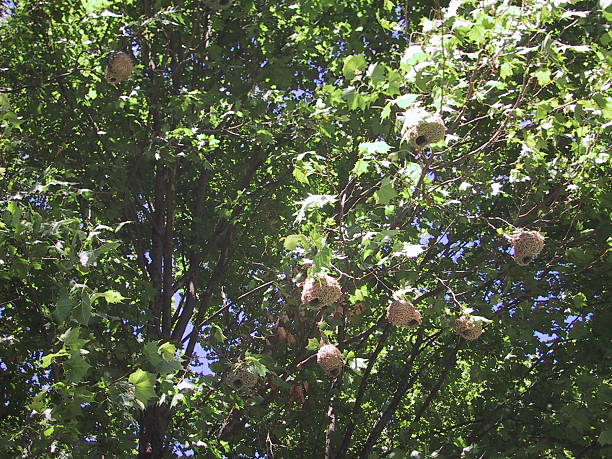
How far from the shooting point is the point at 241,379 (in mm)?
5504

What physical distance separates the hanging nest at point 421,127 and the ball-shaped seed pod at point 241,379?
2315 mm

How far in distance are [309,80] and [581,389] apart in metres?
4.49

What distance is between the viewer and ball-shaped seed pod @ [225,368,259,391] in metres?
5.43

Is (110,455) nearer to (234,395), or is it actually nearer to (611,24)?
(234,395)

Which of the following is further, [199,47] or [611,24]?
[199,47]

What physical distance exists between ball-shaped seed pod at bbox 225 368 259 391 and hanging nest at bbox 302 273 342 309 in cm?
106

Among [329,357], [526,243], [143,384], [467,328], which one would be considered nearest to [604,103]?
[526,243]

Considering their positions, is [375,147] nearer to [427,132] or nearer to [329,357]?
[427,132]

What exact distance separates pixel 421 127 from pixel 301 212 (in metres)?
1.01

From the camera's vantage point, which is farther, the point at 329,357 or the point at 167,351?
the point at 329,357

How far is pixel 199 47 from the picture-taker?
754 cm

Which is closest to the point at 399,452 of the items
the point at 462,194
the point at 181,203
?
the point at 462,194

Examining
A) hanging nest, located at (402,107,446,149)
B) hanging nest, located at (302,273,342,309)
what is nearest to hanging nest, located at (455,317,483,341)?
hanging nest, located at (302,273,342,309)

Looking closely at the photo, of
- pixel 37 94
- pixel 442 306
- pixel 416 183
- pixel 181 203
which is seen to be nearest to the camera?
pixel 416 183
